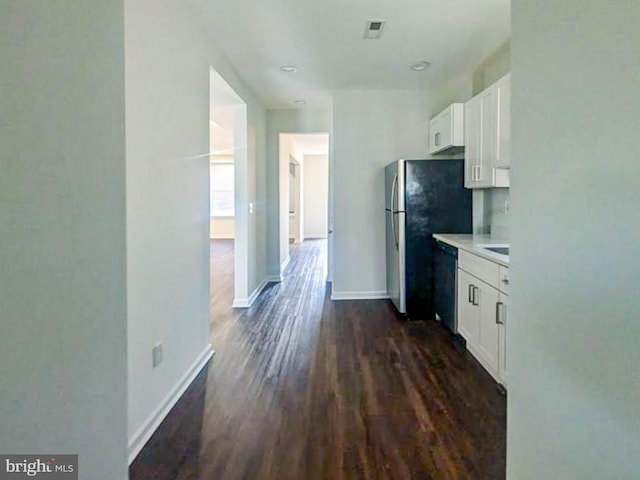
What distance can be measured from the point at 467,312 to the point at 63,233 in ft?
9.81

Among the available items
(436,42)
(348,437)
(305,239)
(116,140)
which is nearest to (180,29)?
Result: (116,140)

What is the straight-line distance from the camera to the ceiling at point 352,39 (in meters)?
2.69

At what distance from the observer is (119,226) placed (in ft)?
3.49

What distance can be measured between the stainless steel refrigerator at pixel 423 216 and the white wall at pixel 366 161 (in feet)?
2.52

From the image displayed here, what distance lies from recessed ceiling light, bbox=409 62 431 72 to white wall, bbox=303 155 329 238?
26.5 ft

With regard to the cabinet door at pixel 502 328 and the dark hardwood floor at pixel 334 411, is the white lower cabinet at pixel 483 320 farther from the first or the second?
the dark hardwood floor at pixel 334 411

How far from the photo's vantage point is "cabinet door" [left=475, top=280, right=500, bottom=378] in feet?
8.57

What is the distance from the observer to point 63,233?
78 cm

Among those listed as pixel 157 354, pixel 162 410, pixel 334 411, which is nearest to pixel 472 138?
pixel 334 411

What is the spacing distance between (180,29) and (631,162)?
8.53ft

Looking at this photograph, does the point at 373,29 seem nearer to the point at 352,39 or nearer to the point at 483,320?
the point at 352,39

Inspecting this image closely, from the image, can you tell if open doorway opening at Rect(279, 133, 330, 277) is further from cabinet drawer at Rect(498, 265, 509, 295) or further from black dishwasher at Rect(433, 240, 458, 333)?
cabinet drawer at Rect(498, 265, 509, 295)

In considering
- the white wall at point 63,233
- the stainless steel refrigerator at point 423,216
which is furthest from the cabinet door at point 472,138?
the white wall at point 63,233

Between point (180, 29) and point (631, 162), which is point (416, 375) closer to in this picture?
point (631, 162)
